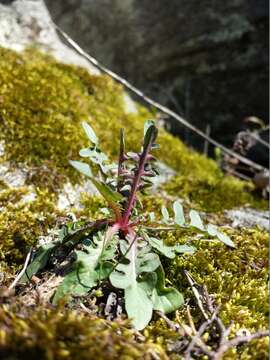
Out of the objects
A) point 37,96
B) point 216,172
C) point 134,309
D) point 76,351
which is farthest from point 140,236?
point 216,172

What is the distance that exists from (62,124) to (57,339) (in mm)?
1954

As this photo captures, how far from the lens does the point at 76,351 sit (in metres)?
1.18

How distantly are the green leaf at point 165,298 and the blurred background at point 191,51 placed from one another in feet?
11.9

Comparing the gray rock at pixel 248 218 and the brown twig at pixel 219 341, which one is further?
the gray rock at pixel 248 218

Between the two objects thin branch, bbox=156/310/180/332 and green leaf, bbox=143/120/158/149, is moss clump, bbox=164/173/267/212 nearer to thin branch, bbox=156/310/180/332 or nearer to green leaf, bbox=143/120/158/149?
green leaf, bbox=143/120/158/149

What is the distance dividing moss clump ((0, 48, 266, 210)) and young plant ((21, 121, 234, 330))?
777mm

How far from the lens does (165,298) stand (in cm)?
170

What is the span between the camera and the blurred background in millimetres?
5422

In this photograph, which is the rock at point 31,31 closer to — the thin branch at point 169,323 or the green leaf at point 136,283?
the green leaf at point 136,283

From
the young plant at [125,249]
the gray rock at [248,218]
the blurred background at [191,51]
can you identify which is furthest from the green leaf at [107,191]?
the blurred background at [191,51]

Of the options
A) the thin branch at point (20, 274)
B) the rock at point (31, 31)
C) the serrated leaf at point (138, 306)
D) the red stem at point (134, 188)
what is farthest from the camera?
the rock at point (31, 31)

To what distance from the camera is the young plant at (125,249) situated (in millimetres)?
1652

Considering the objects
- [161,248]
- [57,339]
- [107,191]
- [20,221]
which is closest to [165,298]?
[161,248]

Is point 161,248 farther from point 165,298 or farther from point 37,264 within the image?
point 37,264
